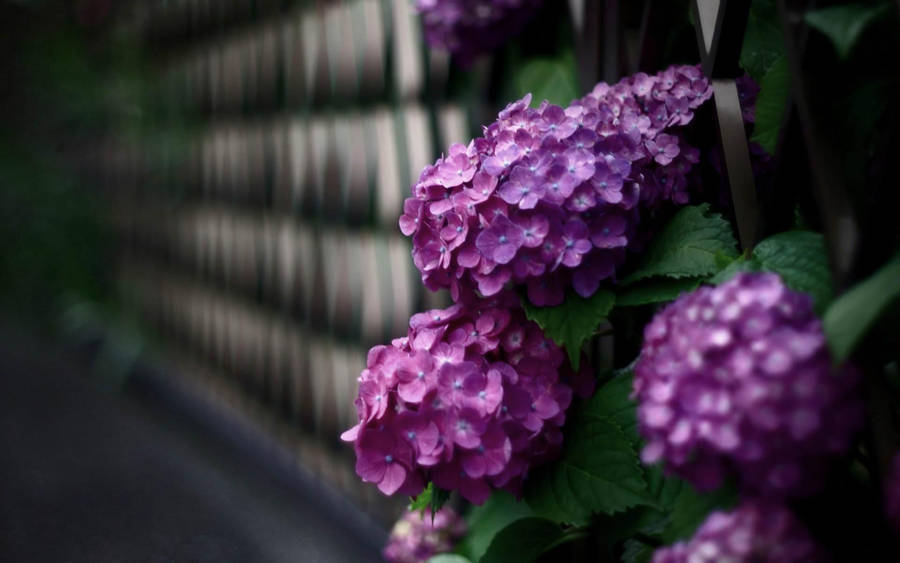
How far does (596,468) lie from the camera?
672 millimetres

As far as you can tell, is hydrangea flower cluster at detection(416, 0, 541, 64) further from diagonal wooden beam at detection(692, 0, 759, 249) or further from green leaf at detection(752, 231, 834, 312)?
green leaf at detection(752, 231, 834, 312)

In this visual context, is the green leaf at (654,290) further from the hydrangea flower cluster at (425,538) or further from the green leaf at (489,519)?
the hydrangea flower cluster at (425,538)

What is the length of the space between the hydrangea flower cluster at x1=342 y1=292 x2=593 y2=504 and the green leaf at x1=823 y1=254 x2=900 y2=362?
0.26 metres

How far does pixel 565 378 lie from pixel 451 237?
6.4 inches

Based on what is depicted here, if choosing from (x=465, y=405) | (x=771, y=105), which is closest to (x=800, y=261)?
(x=771, y=105)

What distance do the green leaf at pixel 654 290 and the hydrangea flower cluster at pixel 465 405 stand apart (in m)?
0.07

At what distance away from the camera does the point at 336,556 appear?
187 cm

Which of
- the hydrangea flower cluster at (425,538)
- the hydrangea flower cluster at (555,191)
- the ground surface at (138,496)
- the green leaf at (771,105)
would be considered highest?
the green leaf at (771,105)

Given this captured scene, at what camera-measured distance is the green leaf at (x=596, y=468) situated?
65cm

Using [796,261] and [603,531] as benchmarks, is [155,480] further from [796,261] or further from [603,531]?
[796,261]

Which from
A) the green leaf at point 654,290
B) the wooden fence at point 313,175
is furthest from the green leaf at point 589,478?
the wooden fence at point 313,175

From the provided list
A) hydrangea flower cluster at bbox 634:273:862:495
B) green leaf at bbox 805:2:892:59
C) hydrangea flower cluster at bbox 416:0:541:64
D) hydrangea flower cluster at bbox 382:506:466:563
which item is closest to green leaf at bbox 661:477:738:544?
hydrangea flower cluster at bbox 634:273:862:495

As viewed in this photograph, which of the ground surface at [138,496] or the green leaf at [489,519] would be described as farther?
the ground surface at [138,496]

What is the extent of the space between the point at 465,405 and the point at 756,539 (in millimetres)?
247
